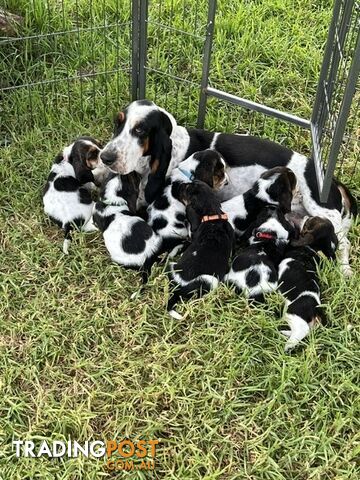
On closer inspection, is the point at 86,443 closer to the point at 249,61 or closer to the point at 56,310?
the point at 56,310

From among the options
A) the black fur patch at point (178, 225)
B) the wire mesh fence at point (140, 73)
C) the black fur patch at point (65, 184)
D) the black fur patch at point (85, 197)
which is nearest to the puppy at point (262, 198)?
the black fur patch at point (178, 225)

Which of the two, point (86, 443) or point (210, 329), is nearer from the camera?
point (86, 443)

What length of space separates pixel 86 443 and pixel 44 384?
43 centimetres

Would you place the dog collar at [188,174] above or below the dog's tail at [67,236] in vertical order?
above

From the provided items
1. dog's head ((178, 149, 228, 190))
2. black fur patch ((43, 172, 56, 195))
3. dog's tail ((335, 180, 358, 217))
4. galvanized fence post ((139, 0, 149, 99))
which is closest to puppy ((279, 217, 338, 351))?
Answer: dog's tail ((335, 180, 358, 217))

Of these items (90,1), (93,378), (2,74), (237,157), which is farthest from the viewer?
(90,1)

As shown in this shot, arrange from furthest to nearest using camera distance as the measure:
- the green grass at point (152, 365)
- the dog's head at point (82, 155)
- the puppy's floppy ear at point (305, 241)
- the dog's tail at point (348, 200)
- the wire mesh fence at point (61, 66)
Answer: the wire mesh fence at point (61, 66), the dog's tail at point (348, 200), the dog's head at point (82, 155), the puppy's floppy ear at point (305, 241), the green grass at point (152, 365)

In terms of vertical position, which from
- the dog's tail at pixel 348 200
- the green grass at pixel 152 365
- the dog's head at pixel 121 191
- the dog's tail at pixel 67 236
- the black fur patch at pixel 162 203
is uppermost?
the dog's head at pixel 121 191

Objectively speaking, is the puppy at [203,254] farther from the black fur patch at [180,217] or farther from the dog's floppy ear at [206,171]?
the dog's floppy ear at [206,171]

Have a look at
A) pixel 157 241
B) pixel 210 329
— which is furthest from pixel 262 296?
pixel 157 241

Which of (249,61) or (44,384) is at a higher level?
(249,61)

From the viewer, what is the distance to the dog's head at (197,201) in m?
3.72

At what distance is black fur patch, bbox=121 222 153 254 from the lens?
12.1 ft

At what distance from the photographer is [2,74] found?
520 centimetres
